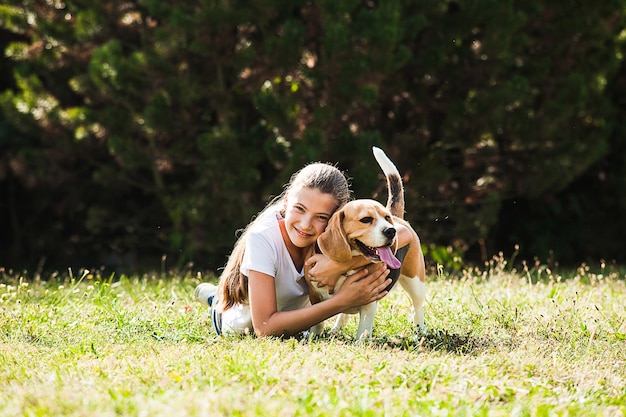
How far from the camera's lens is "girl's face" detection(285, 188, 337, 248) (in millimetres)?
4539

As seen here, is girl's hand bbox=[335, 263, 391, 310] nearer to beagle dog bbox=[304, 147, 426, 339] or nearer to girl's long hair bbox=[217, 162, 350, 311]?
beagle dog bbox=[304, 147, 426, 339]

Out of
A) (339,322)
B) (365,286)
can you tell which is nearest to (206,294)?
(339,322)

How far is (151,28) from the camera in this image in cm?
948

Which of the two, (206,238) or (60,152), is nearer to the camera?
(206,238)

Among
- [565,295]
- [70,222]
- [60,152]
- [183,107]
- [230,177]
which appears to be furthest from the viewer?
[70,222]

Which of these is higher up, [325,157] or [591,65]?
[591,65]

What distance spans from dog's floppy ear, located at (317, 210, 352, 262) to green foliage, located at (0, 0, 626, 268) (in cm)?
385

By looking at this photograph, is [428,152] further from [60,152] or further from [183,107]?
[60,152]

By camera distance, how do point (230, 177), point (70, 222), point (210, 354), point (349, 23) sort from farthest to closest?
point (70, 222)
point (230, 177)
point (349, 23)
point (210, 354)

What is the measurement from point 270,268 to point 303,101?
4.37 metres

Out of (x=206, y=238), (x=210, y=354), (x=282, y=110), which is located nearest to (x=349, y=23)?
(x=282, y=110)

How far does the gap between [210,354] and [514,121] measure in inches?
244

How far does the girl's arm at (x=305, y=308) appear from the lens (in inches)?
176

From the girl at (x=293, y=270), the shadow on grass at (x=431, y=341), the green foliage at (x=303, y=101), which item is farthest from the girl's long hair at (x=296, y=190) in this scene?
the green foliage at (x=303, y=101)
